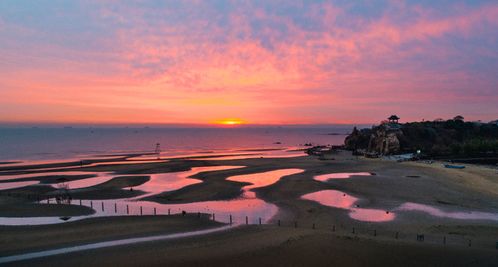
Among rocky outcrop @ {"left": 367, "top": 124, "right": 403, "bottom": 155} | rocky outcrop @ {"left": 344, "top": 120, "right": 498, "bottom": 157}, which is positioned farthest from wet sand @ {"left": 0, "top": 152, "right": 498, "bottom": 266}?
rocky outcrop @ {"left": 367, "top": 124, "right": 403, "bottom": 155}

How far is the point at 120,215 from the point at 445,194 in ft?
137

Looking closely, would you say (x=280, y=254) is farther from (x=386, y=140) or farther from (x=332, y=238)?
(x=386, y=140)

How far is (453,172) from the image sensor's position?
62.9 m

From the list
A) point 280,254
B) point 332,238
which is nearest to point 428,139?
point 332,238

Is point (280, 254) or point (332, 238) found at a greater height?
point (332, 238)

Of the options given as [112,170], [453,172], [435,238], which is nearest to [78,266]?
[435,238]

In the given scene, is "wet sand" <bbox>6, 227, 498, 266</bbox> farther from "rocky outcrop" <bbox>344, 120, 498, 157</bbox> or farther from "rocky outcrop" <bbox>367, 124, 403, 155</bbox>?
"rocky outcrop" <bbox>367, 124, 403, 155</bbox>

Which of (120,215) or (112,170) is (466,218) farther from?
(112,170)

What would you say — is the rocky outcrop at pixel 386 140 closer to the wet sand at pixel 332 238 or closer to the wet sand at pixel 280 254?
the wet sand at pixel 332 238

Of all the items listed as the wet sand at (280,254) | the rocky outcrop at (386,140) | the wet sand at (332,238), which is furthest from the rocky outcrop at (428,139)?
the wet sand at (280,254)

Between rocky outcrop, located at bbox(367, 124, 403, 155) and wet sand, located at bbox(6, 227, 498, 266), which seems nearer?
wet sand, located at bbox(6, 227, 498, 266)

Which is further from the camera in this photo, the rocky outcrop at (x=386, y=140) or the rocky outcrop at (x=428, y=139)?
the rocky outcrop at (x=386, y=140)

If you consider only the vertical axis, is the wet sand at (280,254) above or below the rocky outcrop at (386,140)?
below

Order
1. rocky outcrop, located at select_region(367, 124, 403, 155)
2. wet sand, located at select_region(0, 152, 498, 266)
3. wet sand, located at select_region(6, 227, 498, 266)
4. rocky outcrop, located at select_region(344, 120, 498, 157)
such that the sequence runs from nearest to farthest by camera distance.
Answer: wet sand, located at select_region(6, 227, 498, 266) → wet sand, located at select_region(0, 152, 498, 266) → rocky outcrop, located at select_region(344, 120, 498, 157) → rocky outcrop, located at select_region(367, 124, 403, 155)
